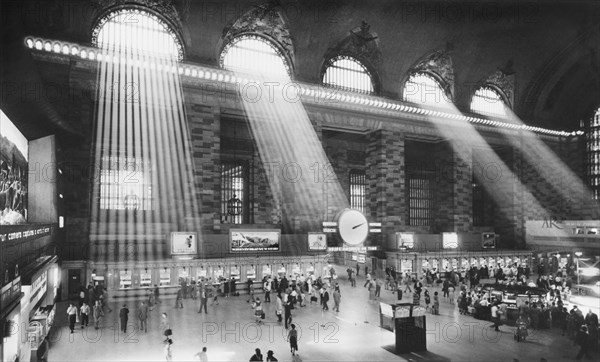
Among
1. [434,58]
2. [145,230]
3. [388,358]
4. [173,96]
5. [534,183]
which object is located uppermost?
[434,58]

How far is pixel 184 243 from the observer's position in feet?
69.7

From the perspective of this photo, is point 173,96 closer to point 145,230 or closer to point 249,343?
point 145,230

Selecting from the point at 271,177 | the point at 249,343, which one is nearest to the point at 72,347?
the point at 249,343

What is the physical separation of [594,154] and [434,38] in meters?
19.6

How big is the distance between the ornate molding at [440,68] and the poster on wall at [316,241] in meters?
14.1

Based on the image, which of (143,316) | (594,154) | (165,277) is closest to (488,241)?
(594,154)

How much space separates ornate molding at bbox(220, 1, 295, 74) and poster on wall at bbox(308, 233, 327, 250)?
10069 mm

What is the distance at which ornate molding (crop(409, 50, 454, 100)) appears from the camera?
31203mm

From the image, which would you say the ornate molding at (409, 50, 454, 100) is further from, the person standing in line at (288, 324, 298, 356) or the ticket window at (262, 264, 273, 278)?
the person standing in line at (288, 324, 298, 356)

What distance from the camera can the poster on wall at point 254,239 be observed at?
74.6 feet

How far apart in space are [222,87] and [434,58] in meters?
16.4

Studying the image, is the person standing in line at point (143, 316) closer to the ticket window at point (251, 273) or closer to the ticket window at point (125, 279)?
the ticket window at point (125, 279)

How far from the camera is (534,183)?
122ft

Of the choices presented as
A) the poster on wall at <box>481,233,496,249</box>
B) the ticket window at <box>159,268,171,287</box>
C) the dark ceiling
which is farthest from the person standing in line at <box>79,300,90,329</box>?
the poster on wall at <box>481,233,496,249</box>
